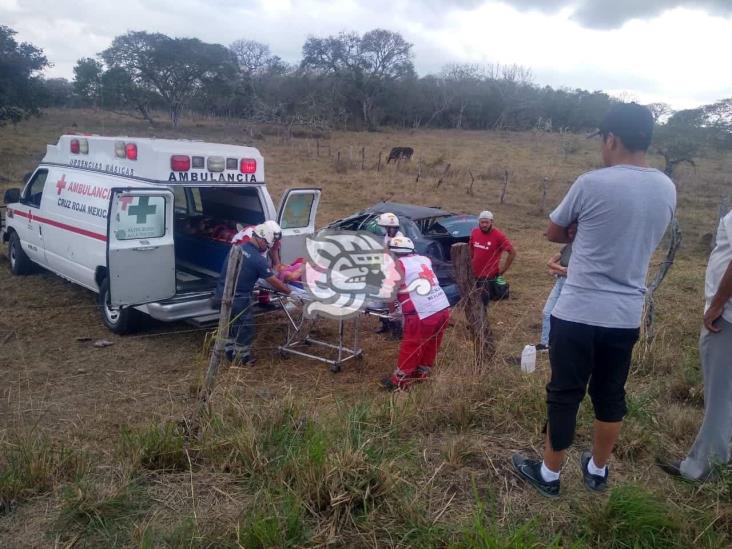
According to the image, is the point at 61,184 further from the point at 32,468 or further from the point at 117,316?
the point at 32,468

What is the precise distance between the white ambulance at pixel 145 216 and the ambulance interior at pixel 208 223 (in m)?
0.01

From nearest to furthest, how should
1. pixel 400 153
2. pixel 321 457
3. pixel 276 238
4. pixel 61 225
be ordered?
pixel 321 457
pixel 276 238
pixel 61 225
pixel 400 153

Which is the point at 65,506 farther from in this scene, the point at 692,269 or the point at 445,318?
the point at 692,269

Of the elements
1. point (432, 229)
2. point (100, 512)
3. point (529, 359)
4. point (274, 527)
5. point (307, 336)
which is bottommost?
point (307, 336)

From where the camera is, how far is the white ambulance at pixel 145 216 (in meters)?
5.70

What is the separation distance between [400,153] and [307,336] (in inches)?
783

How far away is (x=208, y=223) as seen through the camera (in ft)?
24.8

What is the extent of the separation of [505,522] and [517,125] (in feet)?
155

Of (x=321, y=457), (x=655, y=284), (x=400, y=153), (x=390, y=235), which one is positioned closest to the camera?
(x=321, y=457)

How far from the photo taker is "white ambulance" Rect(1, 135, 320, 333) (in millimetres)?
5695

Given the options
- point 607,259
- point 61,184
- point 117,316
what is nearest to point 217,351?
point 607,259

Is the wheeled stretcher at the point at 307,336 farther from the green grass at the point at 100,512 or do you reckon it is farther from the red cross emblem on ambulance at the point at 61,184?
the green grass at the point at 100,512

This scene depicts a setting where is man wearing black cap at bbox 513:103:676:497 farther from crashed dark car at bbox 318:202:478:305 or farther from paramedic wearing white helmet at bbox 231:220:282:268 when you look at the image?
crashed dark car at bbox 318:202:478:305

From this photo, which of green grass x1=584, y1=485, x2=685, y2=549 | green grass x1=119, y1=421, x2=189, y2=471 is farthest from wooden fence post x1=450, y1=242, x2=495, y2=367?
green grass x1=119, y1=421, x2=189, y2=471
